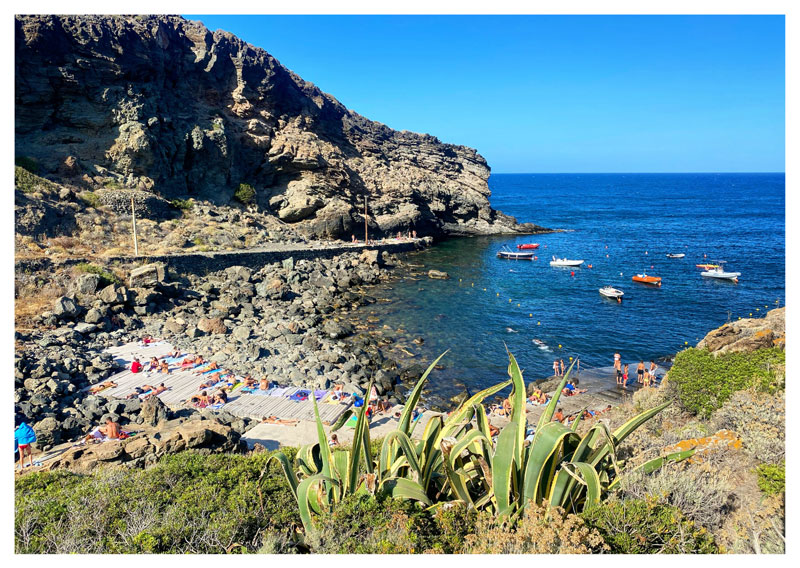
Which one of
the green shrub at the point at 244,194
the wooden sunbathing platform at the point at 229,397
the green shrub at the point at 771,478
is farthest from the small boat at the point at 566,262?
the green shrub at the point at 771,478

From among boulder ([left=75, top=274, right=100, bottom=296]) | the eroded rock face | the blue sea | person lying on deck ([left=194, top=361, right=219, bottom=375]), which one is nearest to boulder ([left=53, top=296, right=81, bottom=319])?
boulder ([left=75, top=274, right=100, bottom=296])

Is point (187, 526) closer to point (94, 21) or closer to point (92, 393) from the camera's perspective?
point (92, 393)

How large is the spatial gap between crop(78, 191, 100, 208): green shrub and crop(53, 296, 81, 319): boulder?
15632 mm

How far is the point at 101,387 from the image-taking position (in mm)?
14758

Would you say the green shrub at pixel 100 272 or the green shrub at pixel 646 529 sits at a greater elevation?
the green shrub at pixel 100 272

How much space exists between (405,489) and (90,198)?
1461 inches

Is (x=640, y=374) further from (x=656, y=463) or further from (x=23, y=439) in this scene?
(x=23, y=439)

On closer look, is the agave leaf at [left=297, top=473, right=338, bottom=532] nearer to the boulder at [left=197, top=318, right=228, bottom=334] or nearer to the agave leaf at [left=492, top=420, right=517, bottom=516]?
the agave leaf at [left=492, top=420, right=517, bottom=516]

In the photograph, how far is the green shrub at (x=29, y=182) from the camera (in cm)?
2895

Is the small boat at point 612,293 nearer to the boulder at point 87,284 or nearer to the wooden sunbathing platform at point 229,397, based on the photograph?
the wooden sunbathing platform at point 229,397

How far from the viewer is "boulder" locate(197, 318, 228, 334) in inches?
840

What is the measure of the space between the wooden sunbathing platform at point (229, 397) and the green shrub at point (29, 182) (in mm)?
19559

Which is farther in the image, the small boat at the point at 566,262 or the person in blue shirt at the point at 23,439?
the small boat at the point at 566,262

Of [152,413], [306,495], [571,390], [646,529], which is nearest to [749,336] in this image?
[571,390]
